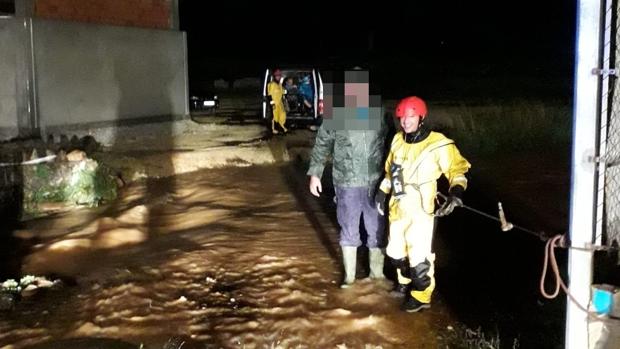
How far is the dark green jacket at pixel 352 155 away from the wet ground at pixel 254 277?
36.3 inches

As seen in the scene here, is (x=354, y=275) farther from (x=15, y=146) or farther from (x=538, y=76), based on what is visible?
(x=538, y=76)

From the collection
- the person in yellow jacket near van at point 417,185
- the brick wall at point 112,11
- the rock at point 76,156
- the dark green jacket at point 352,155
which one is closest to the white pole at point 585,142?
the person in yellow jacket near van at point 417,185

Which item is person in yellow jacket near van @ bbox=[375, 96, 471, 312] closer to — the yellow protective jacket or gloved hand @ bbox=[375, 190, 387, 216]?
the yellow protective jacket

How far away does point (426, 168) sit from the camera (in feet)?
16.4

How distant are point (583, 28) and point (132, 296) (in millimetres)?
3966

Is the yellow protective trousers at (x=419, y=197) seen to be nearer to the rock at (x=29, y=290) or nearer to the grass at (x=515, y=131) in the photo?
the rock at (x=29, y=290)

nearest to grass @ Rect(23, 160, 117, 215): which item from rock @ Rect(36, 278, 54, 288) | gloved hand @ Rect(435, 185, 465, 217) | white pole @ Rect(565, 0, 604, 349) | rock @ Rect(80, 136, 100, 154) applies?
rock @ Rect(80, 136, 100, 154)

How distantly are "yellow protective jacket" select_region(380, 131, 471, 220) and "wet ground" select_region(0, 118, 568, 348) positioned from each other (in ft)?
2.82

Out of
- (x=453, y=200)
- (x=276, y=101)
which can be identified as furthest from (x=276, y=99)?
(x=453, y=200)

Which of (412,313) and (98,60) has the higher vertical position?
(98,60)

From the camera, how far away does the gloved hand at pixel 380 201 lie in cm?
545

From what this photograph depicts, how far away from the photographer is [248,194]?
1009 cm

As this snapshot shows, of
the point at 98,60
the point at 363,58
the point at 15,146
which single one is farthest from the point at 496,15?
the point at 15,146

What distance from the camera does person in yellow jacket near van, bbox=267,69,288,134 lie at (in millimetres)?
16938
